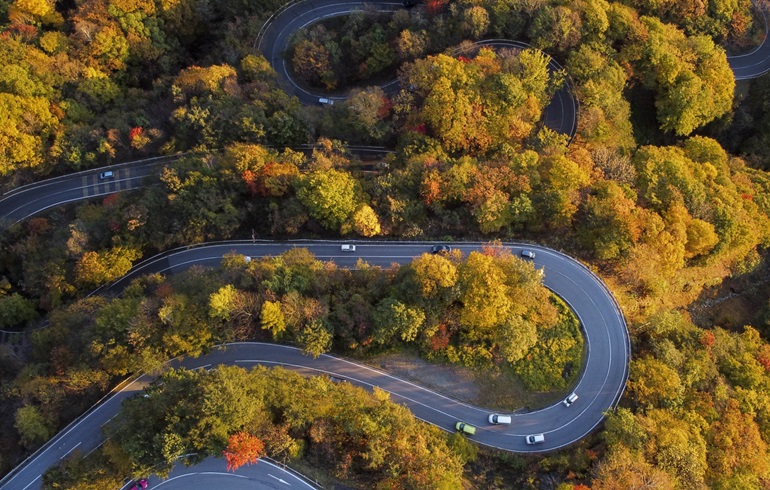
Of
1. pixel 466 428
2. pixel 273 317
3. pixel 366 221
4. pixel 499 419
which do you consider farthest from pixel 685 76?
pixel 273 317

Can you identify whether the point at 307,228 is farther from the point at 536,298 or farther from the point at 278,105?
the point at 536,298

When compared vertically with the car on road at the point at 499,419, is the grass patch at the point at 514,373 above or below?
above

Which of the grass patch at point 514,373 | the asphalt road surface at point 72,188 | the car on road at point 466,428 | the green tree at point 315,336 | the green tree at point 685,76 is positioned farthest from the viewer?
the asphalt road surface at point 72,188

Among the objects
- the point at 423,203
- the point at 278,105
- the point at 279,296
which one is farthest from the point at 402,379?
the point at 278,105

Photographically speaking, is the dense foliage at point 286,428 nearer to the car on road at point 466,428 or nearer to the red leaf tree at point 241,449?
the red leaf tree at point 241,449

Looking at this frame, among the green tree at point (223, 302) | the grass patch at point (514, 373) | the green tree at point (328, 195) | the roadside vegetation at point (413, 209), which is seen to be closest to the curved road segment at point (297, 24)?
the roadside vegetation at point (413, 209)
